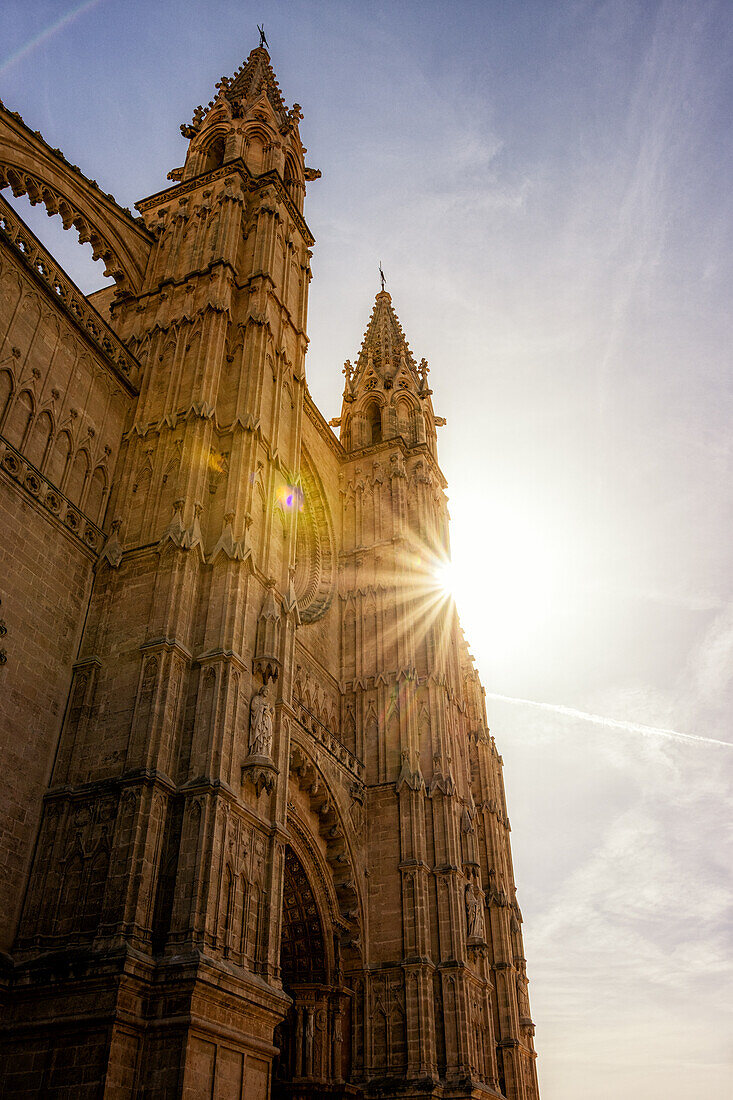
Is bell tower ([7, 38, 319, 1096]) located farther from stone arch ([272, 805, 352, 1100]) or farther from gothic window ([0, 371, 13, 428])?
stone arch ([272, 805, 352, 1100])

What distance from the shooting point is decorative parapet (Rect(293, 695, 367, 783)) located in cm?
2003

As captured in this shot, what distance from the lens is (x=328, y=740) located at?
2123 cm

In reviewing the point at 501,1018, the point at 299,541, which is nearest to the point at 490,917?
the point at 501,1018

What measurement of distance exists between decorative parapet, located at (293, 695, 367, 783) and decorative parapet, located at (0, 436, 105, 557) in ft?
19.2

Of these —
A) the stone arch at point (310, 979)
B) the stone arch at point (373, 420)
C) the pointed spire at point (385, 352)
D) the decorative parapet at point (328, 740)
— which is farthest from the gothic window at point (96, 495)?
the pointed spire at point (385, 352)

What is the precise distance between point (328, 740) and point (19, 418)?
10.2m

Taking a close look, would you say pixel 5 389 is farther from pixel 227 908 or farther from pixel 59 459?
pixel 227 908

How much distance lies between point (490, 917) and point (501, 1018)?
2878mm

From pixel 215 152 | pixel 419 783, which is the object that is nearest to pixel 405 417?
pixel 215 152

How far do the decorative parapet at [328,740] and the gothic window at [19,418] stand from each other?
8033mm

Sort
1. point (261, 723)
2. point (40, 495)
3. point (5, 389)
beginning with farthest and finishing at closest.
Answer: point (5, 389)
point (40, 495)
point (261, 723)

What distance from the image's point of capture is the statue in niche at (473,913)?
864 inches

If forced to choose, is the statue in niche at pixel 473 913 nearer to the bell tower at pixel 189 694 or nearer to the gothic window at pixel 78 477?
the bell tower at pixel 189 694

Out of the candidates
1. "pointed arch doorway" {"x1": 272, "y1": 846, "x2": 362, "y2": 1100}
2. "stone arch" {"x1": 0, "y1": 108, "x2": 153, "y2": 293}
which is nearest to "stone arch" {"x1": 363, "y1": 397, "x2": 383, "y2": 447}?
"stone arch" {"x1": 0, "y1": 108, "x2": 153, "y2": 293}
